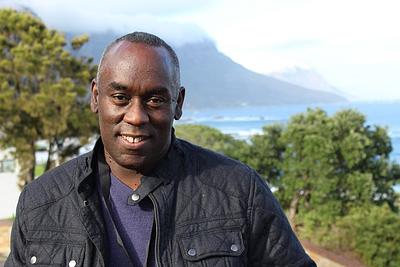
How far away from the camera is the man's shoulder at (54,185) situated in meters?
1.70

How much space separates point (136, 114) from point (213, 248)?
39 centimetres

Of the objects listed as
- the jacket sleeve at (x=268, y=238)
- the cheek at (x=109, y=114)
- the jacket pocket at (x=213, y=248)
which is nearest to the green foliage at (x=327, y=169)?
the jacket sleeve at (x=268, y=238)

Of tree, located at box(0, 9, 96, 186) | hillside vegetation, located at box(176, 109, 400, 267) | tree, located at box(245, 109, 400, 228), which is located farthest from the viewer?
tree, located at box(245, 109, 400, 228)

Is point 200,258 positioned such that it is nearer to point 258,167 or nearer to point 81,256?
point 81,256

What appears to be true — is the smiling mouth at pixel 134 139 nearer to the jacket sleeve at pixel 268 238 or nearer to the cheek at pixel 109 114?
the cheek at pixel 109 114

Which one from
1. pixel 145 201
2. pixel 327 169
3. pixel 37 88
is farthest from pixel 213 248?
pixel 37 88

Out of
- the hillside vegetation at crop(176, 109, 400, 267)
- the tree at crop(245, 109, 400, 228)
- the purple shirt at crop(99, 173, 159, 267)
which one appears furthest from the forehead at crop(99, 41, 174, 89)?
the tree at crop(245, 109, 400, 228)

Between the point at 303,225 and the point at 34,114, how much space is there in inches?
282

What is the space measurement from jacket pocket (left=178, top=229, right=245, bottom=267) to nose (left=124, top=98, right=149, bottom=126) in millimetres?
318

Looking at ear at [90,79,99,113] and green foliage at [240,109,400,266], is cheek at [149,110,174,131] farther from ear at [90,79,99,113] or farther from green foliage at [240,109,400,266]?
green foliage at [240,109,400,266]

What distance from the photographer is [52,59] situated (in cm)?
1499

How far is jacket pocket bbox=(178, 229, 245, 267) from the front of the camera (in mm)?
1570

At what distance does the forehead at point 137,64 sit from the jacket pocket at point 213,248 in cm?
41

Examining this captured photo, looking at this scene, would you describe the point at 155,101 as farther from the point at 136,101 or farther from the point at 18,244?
the point at 18,244
